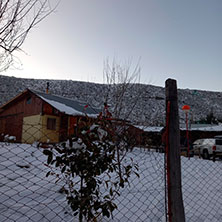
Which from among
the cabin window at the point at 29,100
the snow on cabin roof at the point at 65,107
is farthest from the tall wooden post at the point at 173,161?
the cabin window at the point at 29,100

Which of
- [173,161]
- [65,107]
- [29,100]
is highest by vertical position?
[29,100]

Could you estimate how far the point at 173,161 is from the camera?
209 cm

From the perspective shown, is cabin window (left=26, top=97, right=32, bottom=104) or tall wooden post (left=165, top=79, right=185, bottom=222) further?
cabin window (left=26, top=97, right=32, bottom=104)

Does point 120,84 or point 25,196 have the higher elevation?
point 120,84

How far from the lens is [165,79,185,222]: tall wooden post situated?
2002mm

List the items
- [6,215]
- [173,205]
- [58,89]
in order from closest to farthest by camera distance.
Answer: [173,205]
[6,215]
[58,89]

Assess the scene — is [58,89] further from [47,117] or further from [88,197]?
[88,197]

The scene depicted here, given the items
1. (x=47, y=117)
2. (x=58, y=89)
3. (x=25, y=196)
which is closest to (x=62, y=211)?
(x=25, y=196)

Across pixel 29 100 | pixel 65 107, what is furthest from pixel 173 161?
pixel 29 100

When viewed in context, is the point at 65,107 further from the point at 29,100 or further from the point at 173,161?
the point at 173,161

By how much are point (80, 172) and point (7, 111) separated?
2119cm

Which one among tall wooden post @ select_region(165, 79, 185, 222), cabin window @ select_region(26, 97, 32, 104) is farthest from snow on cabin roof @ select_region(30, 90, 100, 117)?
tall wooden post @ select_region(165, 79, 185, 222)

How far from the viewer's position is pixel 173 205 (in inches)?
78.7

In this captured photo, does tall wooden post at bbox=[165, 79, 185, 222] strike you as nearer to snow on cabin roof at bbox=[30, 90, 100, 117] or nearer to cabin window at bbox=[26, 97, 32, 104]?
snow on cabin roof at bbox=[30, 90, 100, 117]
